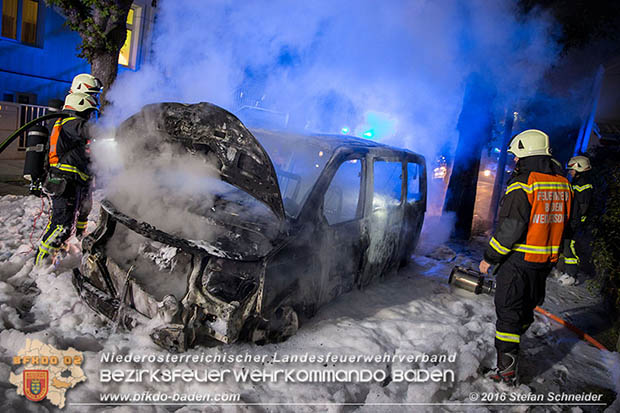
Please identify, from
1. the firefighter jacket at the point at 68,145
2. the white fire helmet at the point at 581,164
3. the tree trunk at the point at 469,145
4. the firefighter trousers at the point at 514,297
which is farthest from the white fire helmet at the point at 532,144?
the tree trunk at the point at 469,145

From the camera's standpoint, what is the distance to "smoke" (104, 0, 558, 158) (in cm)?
795

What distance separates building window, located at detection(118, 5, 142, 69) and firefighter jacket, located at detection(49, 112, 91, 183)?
1169 centimetres

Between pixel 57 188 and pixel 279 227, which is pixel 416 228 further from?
pixel 57 188

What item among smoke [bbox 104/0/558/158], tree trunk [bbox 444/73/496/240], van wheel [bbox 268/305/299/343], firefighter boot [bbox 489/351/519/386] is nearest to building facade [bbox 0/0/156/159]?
smoke [bbox 104/0/558/158]

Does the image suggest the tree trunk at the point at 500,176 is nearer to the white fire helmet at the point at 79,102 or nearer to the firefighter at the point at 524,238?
the firefighter at the point at 524,238

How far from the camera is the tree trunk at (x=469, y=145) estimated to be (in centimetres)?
891

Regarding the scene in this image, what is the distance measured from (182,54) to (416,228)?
19.3 ft

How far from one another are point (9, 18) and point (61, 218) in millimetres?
12224

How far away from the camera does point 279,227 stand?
3.25 metres

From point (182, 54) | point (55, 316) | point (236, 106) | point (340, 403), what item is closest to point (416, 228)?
point (340, 403)

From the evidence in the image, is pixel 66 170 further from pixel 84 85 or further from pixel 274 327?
pixel 274 327

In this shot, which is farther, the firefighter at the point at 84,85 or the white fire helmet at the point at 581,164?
the white fire helmet at the point at 581,164

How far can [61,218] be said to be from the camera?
4070 millimetres

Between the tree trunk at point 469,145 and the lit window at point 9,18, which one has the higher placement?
the lit window at point 9,18
